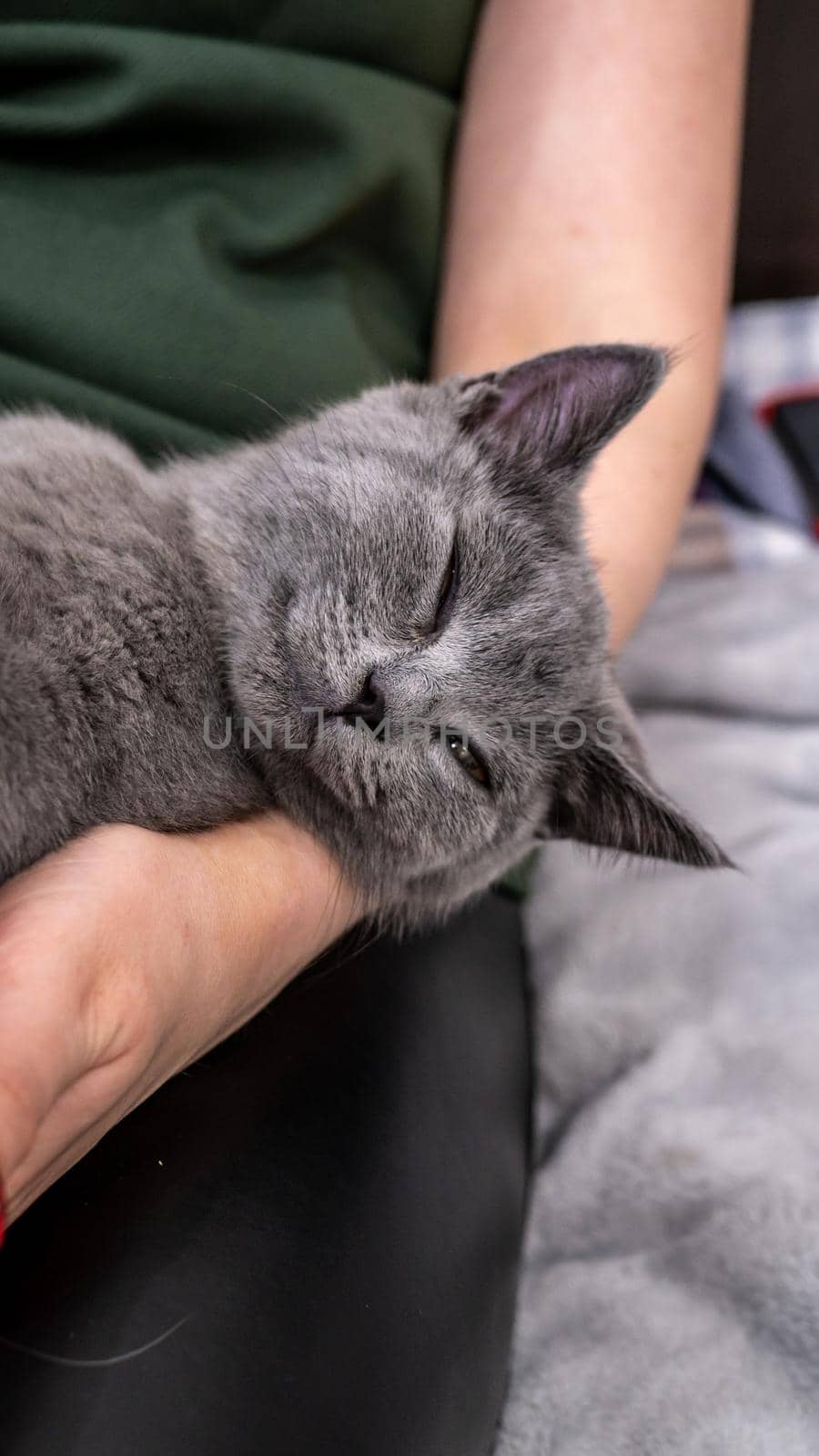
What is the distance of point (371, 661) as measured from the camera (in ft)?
2.53

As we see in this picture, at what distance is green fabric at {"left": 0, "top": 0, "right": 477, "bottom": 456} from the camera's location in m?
0.96

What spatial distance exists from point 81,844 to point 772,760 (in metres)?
0.99

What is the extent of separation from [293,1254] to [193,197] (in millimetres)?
1031

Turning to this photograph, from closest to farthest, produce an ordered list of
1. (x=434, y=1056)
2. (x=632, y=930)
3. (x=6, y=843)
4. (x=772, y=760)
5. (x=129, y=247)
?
1. (x=6, y=843)
2. (x=434, y=1056)
3. (x=129, y=247)
4. (x=632, y=930)
5. (x=772, y=760)

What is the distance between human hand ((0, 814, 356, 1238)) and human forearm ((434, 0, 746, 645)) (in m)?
0.69

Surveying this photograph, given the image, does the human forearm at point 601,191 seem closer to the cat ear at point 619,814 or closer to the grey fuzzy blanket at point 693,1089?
the grey fuzzy blanket at point 693,1089

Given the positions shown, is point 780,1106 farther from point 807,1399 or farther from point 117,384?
point 117,384

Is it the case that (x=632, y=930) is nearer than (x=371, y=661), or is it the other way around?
(x=371, y=661)

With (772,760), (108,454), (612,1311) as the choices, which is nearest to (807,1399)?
(612,1311)

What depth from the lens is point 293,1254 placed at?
0.70 meters

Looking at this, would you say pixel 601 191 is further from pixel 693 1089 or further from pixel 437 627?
pixel 693 1089

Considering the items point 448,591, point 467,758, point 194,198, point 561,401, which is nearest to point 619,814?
point 467,758

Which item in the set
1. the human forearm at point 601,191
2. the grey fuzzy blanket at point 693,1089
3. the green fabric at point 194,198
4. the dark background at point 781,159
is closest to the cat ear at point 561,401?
the green fabric at point 194,198

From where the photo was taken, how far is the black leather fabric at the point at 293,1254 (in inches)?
24.1
